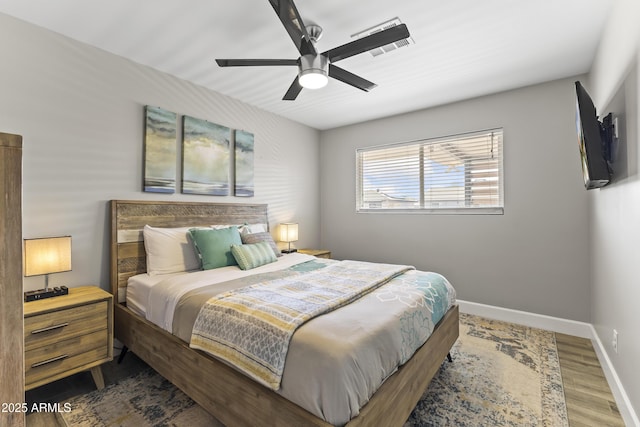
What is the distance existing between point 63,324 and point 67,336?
3.6 inches

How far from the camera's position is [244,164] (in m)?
3.76

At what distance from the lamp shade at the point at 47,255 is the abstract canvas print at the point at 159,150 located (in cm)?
87

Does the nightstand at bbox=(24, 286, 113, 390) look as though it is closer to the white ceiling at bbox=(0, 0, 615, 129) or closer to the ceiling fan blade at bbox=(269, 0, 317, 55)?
the white ceiling at bbox=(0, 0, 615, 129)

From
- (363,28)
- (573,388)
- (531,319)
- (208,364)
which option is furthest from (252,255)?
(531,319)

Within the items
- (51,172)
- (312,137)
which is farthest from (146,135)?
(312,137)

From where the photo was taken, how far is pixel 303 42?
1.92 metres

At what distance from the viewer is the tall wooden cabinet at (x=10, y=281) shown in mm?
680

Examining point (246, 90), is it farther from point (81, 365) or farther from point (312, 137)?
point (81, 365)

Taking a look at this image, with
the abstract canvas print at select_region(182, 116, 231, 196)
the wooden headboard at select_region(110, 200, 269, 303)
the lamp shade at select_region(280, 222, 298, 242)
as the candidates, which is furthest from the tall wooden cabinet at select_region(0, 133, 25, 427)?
the lamp shade at select_region(280, 222, 298, 242)

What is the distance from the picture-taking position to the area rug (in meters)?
1.84

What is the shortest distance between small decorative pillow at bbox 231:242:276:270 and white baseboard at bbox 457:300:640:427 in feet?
8.12

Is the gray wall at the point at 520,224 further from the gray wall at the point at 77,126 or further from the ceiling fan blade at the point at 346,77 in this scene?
the gray wall at the point at 77,126

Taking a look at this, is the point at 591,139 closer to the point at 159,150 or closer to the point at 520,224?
the point at 520,224

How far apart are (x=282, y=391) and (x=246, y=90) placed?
3105 millimetres
